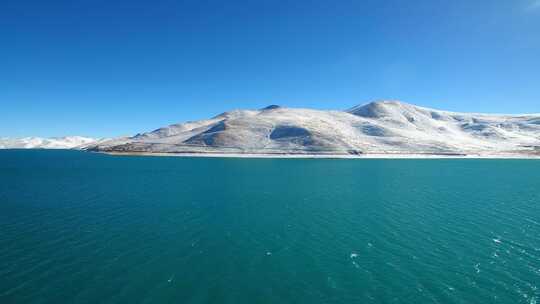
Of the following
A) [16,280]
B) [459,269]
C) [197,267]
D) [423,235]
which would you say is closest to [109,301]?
[197,267]

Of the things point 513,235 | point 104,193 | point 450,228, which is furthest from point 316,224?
point 104,193

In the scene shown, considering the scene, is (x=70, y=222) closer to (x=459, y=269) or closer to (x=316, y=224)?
(x=316, y=224)

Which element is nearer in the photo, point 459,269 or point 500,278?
point 500,278

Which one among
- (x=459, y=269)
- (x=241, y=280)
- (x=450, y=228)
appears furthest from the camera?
(x=450, y=228)

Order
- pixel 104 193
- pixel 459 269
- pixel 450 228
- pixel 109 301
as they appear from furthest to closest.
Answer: pixel 104 193, pixel 450 228, pixel 459 269, pixel 109 301

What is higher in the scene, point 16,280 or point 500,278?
point 16,280

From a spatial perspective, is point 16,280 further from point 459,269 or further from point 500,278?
point 500,278
